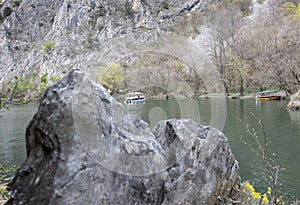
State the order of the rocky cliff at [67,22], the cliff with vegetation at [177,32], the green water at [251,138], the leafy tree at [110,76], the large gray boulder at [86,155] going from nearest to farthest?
the large gray boulder at [86,155], the leafy tree at [110,76], the green water at [251,138], the cliff with vegetation at [177,32], the rocky cliff at [67,22]

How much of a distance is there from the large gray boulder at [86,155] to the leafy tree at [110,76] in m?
1.75

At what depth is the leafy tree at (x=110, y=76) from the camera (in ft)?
17.9

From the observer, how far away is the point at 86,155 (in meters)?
3.02

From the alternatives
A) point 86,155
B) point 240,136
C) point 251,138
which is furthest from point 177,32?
point 86,155

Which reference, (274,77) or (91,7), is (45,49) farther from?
(274,77)

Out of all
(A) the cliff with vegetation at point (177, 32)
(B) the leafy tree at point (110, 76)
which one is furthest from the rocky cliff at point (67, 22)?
(B) the leafy tree at point (110, 76)

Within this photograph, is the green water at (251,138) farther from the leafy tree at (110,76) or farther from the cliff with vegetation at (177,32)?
the cliff with vegetation at (177,32)

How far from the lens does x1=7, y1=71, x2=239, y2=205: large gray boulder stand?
292 centimetres

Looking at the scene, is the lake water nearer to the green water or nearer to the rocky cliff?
the green water

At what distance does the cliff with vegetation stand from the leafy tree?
33766 millimetres

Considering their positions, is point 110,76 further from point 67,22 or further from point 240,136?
point 67,22

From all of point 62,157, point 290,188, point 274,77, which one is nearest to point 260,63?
point 274,77

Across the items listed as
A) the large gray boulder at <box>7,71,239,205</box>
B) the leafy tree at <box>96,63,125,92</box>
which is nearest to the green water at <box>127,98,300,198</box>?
the leafy tree at <box>96,63,125,92</box>

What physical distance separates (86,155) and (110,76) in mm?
3881
